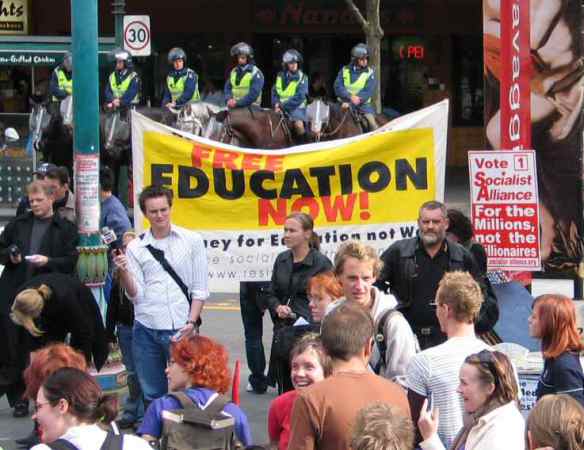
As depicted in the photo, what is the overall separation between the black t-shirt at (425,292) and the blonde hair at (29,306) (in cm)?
235

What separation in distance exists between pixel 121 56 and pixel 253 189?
13.2 meters

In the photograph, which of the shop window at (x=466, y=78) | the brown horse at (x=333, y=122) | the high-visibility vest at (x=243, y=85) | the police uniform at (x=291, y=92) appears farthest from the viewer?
the shop window at (x=466, y=78)

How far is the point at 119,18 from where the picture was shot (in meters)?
21.2

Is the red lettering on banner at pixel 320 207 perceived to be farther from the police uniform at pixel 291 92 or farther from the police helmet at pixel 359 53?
the police helmet at pixel 359 53

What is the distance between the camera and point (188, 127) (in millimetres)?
21547

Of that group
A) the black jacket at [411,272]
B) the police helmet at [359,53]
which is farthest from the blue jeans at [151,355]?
the police helmet at [359,53]

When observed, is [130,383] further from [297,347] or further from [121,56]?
[121,56]

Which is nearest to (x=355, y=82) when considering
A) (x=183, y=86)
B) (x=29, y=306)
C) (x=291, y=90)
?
(x=291, y=90)

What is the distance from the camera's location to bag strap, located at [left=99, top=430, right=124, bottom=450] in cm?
502

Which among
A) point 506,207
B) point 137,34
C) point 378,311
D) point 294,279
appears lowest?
point 378,311

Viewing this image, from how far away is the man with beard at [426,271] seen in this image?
8.16m

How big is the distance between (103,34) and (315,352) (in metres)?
31.3

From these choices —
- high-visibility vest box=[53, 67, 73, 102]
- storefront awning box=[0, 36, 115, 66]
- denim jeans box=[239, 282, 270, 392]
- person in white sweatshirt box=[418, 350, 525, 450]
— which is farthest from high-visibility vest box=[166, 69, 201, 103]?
person in white sweatshirt box=[418, 350, 525, 450]

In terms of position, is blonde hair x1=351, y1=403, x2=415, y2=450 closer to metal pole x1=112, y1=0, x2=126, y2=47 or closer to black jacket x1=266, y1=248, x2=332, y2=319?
black jacket x1=266, y1=248, x2=332, y2=319
